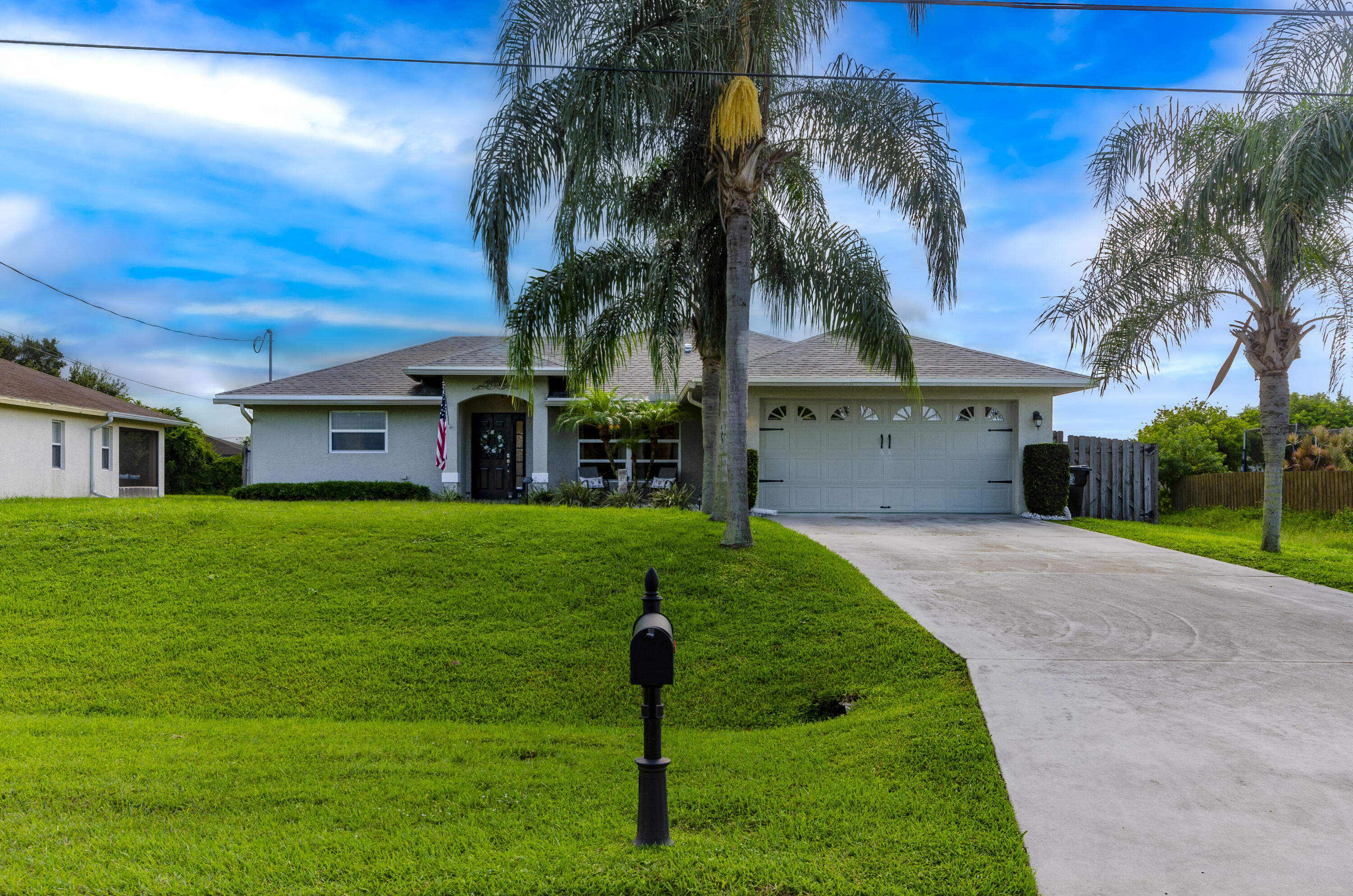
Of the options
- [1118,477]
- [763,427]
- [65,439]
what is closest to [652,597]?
[763,427]

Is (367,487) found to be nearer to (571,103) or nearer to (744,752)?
(571,103)

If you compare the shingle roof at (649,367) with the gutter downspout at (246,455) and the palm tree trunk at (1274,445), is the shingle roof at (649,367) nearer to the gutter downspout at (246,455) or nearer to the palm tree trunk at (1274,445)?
the gutter downspout at (246,455)

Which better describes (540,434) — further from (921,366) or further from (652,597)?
(652,597)

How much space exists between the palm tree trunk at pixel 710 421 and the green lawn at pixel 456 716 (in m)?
0.90

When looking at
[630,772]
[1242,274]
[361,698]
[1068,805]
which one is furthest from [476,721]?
[1242,274]

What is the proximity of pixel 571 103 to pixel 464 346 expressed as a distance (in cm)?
1562

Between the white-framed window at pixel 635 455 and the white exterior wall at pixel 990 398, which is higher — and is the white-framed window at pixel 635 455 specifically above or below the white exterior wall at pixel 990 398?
below

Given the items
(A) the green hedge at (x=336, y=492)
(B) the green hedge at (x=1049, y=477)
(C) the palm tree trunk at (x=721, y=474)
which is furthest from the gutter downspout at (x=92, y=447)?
(B) the green hedge at (x=1049, y=477)

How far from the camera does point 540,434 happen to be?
17953mm

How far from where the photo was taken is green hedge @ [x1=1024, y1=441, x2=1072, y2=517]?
15.2 metres

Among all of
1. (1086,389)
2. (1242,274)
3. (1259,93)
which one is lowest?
(1086,389)

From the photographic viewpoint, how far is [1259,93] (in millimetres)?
9969

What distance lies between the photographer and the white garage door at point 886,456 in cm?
1553

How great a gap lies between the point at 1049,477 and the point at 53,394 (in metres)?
24.2
